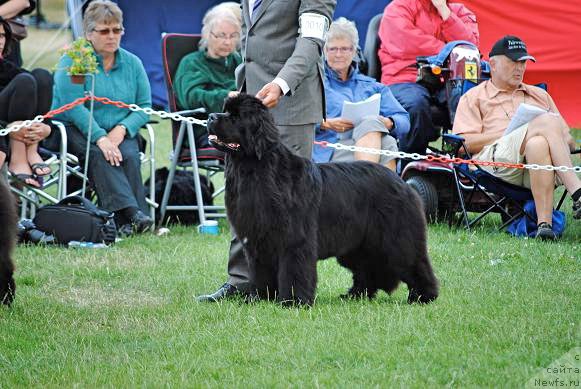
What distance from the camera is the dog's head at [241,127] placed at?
15.9ft

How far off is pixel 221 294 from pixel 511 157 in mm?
3205

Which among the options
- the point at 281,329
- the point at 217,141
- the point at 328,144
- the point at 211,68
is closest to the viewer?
the point at 281,329

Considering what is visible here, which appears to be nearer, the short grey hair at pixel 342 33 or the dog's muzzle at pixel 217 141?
the dog's muzzle at pixel 217 141

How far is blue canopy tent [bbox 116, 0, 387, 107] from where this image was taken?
13.8 meters

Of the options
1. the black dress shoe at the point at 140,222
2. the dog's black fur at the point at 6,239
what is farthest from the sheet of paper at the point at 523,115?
the dog's black fur at the point at 6,239

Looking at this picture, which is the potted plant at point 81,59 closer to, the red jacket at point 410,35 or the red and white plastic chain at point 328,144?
the red and white plastic chain at point 328,144

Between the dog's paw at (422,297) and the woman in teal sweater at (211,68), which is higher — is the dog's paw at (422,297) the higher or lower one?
the lower one

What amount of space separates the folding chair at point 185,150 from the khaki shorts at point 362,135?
1165 millimetres

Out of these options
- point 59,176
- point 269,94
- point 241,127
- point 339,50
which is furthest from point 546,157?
point 59,176

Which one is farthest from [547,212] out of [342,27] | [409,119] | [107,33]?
[107,33]

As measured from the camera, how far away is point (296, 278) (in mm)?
5098

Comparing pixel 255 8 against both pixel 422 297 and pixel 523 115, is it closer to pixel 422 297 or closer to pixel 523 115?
pixel 422 297

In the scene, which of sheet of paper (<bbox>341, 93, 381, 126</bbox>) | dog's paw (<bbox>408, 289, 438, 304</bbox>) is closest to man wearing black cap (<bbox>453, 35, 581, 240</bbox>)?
sheet of paper (<bbox>341, 93, 381, 126</bbox>)

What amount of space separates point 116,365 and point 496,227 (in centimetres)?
481
